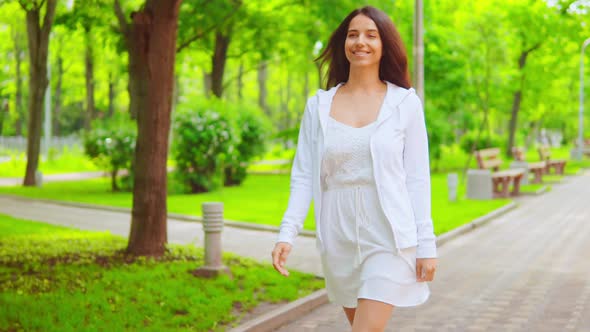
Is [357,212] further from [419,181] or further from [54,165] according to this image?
[54,165]

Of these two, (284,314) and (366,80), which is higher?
(366,80)

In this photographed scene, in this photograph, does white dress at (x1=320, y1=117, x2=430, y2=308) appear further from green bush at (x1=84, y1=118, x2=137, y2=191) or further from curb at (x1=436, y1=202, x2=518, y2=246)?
green bush at (x1=84, y1=118, x2=137, y2=191)

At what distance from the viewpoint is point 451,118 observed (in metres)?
31.9

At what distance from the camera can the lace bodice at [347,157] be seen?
126 inches

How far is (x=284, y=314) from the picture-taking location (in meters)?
6.67

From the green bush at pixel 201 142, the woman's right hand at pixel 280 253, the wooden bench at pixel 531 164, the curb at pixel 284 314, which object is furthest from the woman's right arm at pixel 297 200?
the wooden bench at pixel 531 164

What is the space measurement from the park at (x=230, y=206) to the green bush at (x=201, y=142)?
0.16 ft

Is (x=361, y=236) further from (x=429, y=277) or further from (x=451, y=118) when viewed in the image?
(x=451, y=118)

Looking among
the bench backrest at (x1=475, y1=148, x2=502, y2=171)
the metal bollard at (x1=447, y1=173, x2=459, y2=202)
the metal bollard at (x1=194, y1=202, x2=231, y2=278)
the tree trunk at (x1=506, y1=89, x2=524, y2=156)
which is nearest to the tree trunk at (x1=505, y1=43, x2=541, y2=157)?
the tree trunk at (x1=506, y1=89, x2=524, y2=156)

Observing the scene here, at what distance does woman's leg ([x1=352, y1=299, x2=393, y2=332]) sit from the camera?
10.3 ft

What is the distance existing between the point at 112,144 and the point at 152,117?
1238 centimetres

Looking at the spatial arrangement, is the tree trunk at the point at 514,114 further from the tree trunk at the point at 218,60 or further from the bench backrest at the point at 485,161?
the tree trunk at the point at 218,60

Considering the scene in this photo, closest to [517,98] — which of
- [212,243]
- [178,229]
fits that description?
[178,229]

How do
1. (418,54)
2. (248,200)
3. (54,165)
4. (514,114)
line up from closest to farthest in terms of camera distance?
(418,54), (248,200), (54,165), (514,114)
